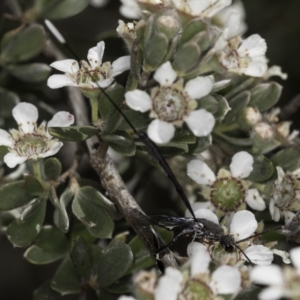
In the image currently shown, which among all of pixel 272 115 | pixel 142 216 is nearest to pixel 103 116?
pixel 142 216

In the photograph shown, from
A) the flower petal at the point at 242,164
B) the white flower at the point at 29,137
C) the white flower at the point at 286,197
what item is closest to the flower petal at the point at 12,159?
the white flower at the point at 29,137

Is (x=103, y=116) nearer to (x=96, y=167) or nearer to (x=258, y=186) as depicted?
(x=96, y=167)

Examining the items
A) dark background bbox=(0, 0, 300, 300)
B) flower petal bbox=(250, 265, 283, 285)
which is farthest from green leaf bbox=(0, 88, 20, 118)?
flower petal bbox=(250, 265, 283, 285)

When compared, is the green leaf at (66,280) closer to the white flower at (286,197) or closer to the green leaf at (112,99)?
the green leaf at (112,99)

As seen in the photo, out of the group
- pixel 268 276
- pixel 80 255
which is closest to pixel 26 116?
pixel 80 255

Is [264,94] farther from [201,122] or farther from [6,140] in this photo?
[6,140]
